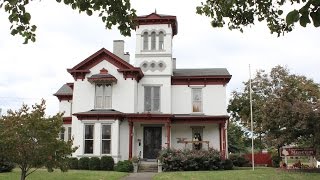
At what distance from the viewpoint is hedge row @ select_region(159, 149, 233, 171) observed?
28906 mm

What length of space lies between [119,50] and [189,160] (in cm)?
1186

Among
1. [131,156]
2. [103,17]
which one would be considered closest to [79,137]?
[131,156]

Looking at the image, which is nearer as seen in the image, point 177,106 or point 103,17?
point 103,17

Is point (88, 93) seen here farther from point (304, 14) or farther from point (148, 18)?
point (304, 14)

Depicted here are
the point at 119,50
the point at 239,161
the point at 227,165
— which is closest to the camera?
the point at 227,165

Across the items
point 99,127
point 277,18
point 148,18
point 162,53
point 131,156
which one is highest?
point 148,18

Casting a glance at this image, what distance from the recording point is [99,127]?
3150 cm

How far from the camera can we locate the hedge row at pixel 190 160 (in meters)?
28.9

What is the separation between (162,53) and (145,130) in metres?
6.17

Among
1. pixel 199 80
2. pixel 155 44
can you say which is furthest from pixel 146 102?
pixel 155 44

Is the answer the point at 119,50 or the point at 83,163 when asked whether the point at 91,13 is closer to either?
the point at 83,163

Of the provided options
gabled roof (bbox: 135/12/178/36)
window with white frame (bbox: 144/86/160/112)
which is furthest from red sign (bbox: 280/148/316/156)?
gabled roof (bbox: 135/12/178/36)

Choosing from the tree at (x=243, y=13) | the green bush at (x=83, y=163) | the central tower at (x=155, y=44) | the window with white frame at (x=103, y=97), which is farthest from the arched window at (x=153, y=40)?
the tree at (x=243, y=13)

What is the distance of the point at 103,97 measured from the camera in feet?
108
